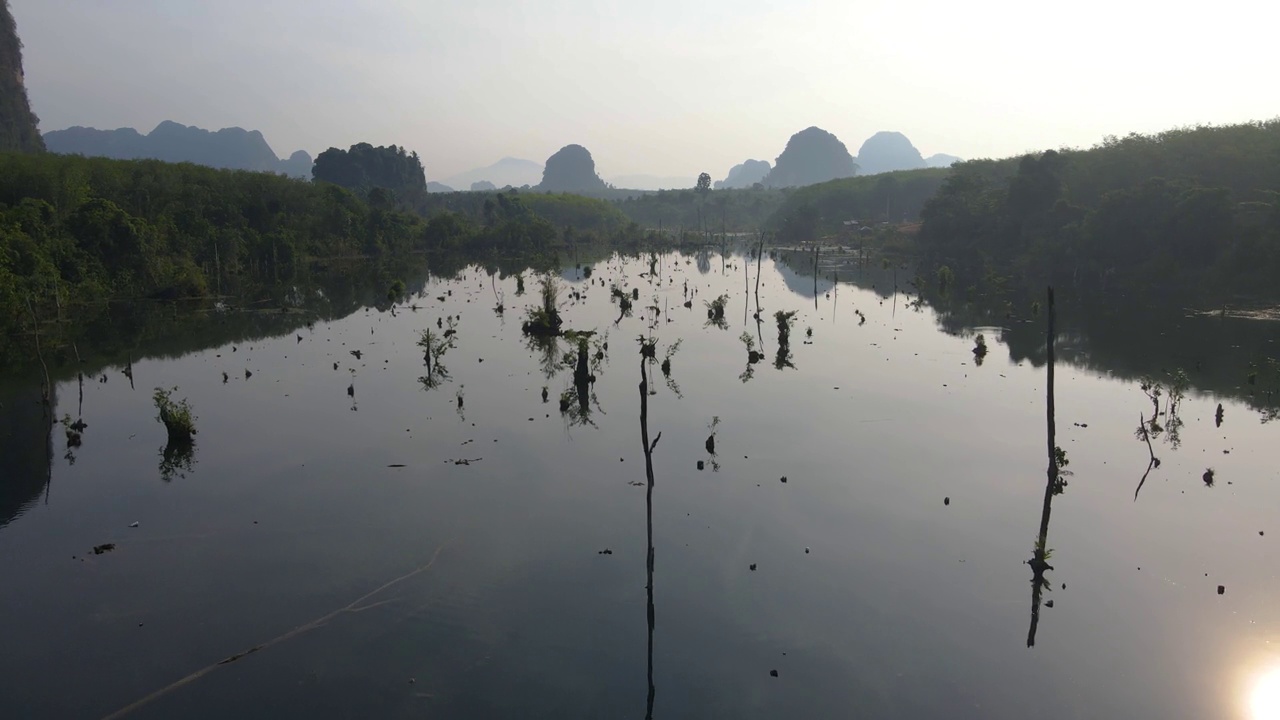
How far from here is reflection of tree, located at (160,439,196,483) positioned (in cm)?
1913

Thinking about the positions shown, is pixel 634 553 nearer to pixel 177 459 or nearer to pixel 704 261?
pixel 177 459

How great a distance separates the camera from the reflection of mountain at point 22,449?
A: 1737 cm

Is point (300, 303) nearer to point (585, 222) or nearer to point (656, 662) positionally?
point (656, 662)

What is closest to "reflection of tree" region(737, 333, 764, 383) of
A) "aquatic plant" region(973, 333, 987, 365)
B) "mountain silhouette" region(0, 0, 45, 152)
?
"aquatic plant" region(973, 333, 987, 365)

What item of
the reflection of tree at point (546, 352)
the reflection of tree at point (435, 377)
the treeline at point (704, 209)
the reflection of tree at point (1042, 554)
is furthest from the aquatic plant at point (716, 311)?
the treeline at point (704, 209)

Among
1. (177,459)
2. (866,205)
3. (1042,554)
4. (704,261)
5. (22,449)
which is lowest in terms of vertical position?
(1042,554)

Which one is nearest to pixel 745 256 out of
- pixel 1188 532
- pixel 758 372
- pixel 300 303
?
pixel 300 303

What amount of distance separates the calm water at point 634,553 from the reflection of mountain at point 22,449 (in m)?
0.10

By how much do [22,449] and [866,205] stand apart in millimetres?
114568

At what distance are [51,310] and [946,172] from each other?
369ft

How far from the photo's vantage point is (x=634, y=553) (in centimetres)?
1481

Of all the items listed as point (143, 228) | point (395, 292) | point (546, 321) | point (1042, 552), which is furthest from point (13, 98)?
point (1042, 552)

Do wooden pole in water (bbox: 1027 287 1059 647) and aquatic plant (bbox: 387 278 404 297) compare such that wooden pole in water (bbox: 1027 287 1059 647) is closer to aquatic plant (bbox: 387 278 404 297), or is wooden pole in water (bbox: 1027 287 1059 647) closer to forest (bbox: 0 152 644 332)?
forest (bbox: 0 152 644 332)

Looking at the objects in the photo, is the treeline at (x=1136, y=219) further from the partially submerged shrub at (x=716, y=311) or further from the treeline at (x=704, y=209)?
the treeline at (x=704, y=209)
